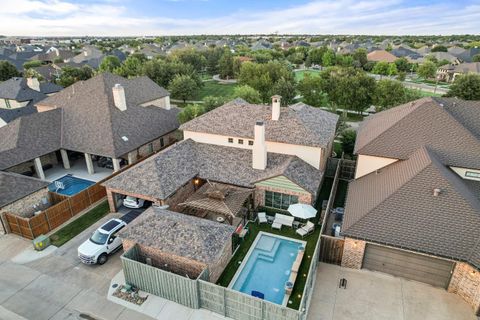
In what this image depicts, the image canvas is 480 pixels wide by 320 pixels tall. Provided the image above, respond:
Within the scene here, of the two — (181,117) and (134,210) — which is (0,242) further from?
(181,117)

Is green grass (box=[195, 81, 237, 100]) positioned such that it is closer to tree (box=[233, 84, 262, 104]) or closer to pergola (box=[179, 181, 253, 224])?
tree (box=[233, 84, 262, 104])

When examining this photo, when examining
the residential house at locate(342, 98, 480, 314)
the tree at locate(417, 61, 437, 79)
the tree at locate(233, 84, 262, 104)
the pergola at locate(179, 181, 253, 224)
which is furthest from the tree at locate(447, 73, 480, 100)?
the pergola at locate(179, 181, 253, 224)

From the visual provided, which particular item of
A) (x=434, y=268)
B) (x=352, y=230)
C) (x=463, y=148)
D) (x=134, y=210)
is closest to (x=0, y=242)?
(x=134, y=210)

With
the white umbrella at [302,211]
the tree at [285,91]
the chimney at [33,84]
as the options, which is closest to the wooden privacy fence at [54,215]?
the white umbrella at [302,211]

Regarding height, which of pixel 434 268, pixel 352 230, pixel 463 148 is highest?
pixel 463 148

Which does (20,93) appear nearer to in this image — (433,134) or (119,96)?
(119,96)

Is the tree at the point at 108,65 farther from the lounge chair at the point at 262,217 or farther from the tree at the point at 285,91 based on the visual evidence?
the lounge chair at the point at 262,217
